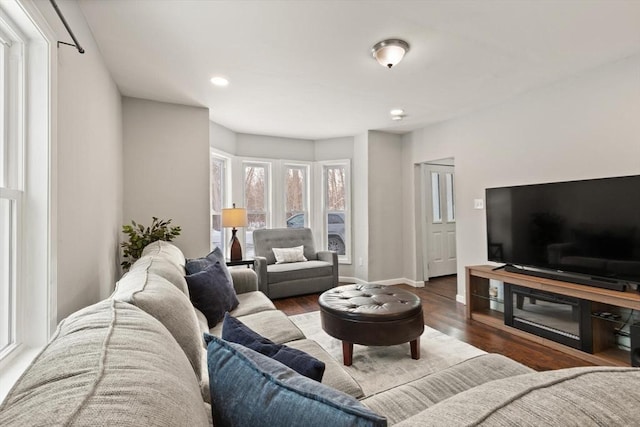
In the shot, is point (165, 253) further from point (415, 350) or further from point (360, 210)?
point (360, 210)

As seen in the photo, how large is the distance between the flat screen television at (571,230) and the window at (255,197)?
3428 mm

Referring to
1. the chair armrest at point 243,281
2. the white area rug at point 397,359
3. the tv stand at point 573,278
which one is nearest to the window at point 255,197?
the chair armrest at point 243,281

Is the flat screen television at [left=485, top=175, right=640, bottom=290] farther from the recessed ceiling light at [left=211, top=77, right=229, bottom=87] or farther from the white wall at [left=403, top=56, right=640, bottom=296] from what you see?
the recessed ceiling light at [left=211, top=77, right=229, bottom=87]

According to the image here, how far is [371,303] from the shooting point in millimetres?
2438

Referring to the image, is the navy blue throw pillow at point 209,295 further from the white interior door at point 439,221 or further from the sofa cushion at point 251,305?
the white interior door at point 439,221

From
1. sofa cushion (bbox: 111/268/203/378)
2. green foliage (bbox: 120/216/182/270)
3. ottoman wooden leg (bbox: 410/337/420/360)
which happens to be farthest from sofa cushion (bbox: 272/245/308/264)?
sofa cushion (bbox: 111/268/203/378)

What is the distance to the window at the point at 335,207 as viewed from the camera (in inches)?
212

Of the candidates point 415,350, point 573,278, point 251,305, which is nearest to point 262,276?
point 251,305

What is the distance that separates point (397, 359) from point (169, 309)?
1964mm

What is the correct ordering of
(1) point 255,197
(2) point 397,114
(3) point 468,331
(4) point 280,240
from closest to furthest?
(3) point 468,331
(2) point 397,114
(4) point 280,240
(1) point 255,197

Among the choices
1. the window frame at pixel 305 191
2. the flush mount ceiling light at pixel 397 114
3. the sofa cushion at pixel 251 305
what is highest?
the flush mount ceiling light at pixel 397 114

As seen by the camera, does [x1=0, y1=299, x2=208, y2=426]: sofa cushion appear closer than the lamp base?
Yes

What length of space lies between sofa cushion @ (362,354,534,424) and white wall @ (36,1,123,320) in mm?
1581

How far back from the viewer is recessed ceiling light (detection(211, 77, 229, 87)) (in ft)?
9.33
